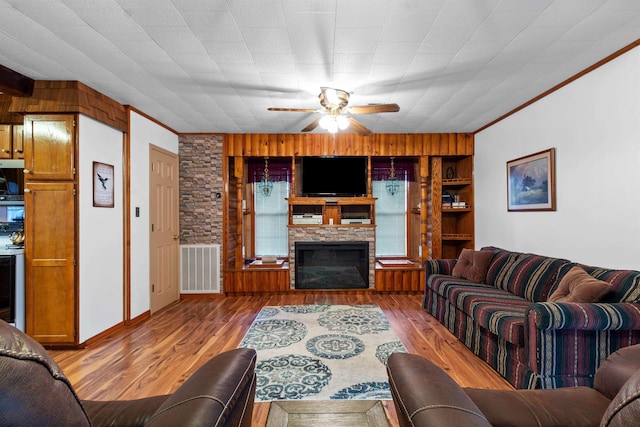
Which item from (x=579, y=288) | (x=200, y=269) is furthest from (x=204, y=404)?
(x=200, y=269)

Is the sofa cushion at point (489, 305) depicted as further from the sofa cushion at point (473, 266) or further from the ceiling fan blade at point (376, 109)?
the ceiling fan blade at point (376, 109)

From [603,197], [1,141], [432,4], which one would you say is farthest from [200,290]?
[603,197]

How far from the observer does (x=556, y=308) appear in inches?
83.3

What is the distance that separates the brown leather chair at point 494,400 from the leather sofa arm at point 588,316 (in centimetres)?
79

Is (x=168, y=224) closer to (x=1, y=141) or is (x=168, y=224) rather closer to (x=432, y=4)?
(x=1, y=141)

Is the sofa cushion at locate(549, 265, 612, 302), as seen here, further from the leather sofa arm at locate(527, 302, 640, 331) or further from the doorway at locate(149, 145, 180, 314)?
the doorway at locate(149, 145, 180, 314)

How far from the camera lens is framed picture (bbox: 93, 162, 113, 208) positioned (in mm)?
3395

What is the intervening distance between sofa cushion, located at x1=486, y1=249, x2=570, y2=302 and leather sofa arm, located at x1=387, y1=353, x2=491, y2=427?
7.85ft

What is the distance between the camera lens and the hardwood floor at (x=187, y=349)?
248 centimetres

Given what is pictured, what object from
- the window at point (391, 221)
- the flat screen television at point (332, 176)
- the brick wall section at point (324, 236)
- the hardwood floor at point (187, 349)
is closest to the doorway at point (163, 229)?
the hardwood floor at point (187, 349)

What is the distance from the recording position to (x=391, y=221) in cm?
604

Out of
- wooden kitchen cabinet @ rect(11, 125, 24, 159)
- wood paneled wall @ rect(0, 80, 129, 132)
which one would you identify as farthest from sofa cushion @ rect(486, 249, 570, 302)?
wooden kitchen cabinet @ rect(11, 125, 24, 159)

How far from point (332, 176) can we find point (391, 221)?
4.93ft

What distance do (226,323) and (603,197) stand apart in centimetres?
405
